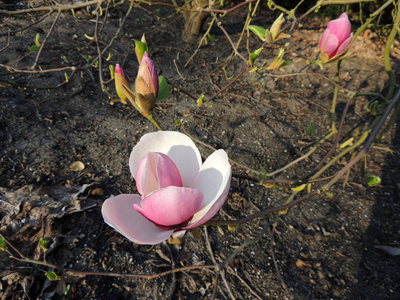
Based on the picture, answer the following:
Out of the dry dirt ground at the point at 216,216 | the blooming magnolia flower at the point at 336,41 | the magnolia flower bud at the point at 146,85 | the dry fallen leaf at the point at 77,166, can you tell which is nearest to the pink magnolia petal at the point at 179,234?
the magnolia flower bud at the point at 146,85

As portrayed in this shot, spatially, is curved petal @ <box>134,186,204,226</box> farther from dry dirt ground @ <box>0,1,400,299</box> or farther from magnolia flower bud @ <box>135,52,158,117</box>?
dry dirt ground @ <box>0,1,400,299</box>

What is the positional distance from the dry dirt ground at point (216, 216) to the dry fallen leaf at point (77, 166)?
0.8 inches

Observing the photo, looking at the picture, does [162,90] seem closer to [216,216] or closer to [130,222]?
[130,222]

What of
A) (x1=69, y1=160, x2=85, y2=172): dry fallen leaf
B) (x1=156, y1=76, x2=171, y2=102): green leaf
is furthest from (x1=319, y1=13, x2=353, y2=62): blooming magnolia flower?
(x1=69, y1=160, x2=85, y2=172): dry fallen leaf

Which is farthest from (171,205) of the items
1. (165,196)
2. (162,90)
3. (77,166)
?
(77,166)

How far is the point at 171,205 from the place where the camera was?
1.56 ft

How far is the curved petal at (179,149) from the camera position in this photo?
59cm

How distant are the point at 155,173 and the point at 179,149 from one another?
0.09 metres

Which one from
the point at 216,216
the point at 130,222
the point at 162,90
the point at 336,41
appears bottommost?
the point at 216,216

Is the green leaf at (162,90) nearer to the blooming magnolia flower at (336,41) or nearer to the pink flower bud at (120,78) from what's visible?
the pink flower bud at (120,78)

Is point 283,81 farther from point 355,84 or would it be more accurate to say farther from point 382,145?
point 382,145

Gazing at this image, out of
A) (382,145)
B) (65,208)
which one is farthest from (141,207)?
(382,145)

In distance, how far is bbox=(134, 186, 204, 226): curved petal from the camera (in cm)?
46

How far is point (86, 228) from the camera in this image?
1.08 metres
